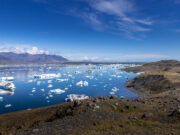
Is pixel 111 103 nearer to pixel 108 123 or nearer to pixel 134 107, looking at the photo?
pixel 134 107

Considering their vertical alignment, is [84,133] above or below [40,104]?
above

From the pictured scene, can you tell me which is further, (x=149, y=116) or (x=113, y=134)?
(x=149, y=116)

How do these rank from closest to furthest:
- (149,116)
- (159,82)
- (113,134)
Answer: (113,134), (149,116), (159,82)

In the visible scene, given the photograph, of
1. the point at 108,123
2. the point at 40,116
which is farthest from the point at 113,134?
the point at 40,116

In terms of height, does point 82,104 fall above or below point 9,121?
above

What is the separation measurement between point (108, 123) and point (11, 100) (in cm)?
2321

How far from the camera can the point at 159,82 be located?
32312 millimetres

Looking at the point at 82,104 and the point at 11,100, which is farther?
the point at 11,100

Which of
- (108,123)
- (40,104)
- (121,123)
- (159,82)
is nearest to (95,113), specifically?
(108,123)

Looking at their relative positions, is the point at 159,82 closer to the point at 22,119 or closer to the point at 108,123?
the point at 108,123

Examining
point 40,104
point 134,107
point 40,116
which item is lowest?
point 40,104

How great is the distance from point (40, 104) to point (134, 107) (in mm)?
17417

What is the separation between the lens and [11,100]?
2505cm

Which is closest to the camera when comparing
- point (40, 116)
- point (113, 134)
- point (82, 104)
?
point (113, 134)
